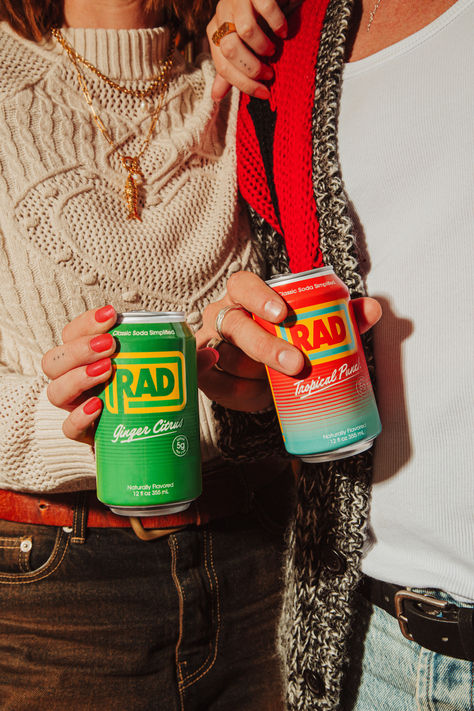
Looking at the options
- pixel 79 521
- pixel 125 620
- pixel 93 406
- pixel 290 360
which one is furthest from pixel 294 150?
pixel 125 620

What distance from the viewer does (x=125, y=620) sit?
0.99 m

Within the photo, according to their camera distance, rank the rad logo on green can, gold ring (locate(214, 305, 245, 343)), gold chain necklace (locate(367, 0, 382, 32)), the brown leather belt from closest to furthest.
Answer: the rad logo on green can
gold ring (locate(214, 305, 245, 343))
gold chain necklace (locate(367, 0, 382, 32))
the brown leather belt

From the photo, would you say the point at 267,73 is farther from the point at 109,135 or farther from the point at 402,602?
the point at 402,602

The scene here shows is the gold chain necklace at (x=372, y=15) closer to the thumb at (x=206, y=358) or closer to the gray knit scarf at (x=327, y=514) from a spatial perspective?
the gray knit scarf at (x=327, y=514)

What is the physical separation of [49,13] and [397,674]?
3.89ft

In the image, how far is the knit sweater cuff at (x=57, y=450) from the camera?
2.96 feet

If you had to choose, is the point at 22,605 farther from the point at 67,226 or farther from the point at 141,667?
the point at 67,226

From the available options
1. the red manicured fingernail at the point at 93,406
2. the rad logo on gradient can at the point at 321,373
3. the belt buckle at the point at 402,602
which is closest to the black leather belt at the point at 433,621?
the belt buckle at the point at 402,602

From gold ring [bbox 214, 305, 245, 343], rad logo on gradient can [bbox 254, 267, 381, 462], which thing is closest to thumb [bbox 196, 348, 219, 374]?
gold ring [bbox 214, 305, 245, 343]

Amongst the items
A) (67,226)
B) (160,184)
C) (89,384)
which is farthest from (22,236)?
(89,384)

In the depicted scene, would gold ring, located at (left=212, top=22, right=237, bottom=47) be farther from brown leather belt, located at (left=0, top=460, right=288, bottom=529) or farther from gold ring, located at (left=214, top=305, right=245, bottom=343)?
brown leather belt, located at (left=0, top=460, right=288, bottom=529)

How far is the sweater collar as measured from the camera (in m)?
1.03

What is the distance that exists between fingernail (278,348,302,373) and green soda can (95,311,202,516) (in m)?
0.11

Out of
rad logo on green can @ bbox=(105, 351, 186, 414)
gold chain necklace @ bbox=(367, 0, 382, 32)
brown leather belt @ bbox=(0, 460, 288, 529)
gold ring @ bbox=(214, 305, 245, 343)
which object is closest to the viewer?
rad logo on green can @ bbox=(105, 351, 186, 414)
